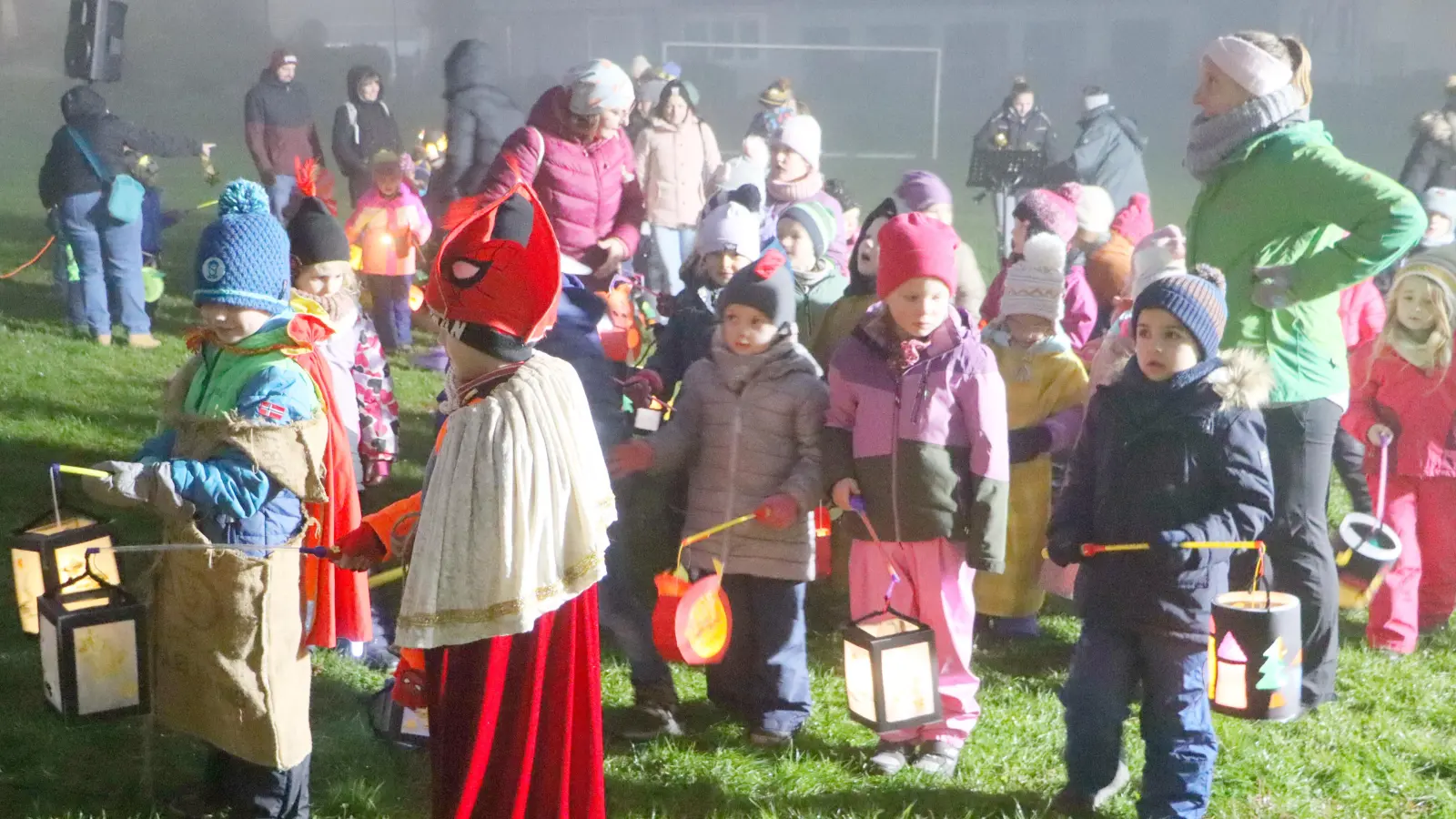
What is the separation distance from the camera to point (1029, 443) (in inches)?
195

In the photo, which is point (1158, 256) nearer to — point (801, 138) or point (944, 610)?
point (944, 610)

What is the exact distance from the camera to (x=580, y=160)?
5.20 metres

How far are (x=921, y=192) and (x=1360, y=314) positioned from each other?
7.38ft

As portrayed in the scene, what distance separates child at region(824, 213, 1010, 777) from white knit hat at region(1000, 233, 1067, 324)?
0.96m

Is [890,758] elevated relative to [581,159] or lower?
lower

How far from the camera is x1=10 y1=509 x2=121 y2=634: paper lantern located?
3.25 metres

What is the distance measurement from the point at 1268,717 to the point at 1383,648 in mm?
2108

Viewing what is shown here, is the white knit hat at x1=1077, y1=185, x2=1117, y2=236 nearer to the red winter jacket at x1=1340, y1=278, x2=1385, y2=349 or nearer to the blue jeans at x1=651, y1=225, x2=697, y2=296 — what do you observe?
the red winter jacket at x1=1340, y1=278, x2=1385, y2=349

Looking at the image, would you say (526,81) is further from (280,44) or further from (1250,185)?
(1250,185)

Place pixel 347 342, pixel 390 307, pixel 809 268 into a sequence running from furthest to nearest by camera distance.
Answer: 1. pixel 390 307
2. pixel 809 268
3. pixel 347 342

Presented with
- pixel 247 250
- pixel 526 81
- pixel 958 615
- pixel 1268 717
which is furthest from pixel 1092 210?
pixel 526 81

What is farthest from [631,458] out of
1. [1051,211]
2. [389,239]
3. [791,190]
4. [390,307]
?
[390,307]

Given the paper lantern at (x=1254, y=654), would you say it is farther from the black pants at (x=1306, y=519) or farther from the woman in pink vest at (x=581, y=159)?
the woman in pink vest at (x=581, y=159)

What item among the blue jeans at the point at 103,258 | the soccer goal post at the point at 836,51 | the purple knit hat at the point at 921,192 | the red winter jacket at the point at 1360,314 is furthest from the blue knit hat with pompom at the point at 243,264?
the soccer goal post at the point at 836,51
